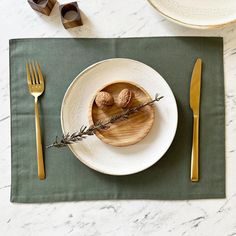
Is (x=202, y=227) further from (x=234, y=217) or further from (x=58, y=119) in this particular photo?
(x=58, y=119)

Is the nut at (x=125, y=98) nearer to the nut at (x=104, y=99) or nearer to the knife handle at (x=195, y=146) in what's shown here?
the nut at (x=104, y=99)

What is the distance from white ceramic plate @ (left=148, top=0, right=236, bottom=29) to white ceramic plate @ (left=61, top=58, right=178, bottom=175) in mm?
127

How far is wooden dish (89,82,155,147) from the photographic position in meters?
0.92

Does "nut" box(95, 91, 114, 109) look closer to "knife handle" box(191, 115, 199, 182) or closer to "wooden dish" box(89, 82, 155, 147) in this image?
"wooden dish" box(89, 82, 155, 147)

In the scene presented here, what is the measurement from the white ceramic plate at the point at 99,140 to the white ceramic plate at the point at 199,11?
0.13 meters

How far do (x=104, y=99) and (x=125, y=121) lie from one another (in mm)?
70

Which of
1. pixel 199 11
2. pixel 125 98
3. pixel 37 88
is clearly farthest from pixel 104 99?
pixel 199 11

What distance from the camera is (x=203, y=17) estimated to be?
0.94 meters

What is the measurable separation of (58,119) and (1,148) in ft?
0.46

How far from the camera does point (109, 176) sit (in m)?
0.95

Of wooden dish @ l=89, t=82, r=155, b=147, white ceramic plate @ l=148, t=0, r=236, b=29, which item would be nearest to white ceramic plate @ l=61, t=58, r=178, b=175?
wooden dish @ l=89, t=82, r=155, b=147

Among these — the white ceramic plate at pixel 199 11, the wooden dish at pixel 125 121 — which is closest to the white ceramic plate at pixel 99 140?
the wooden dish at pixel 125 121

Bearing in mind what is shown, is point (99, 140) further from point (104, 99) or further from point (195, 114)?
point (195, 114)

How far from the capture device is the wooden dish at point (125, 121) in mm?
919
